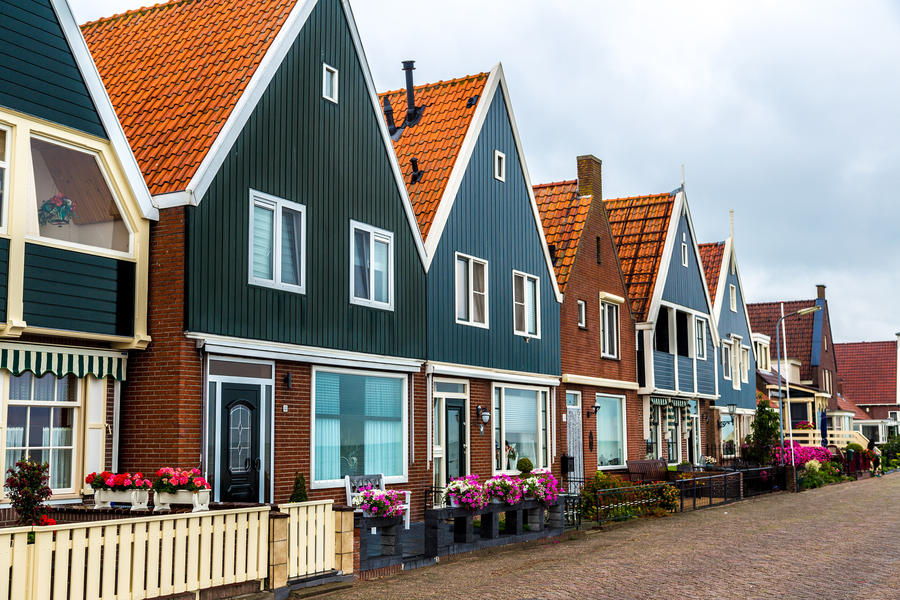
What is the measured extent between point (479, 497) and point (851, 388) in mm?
66477

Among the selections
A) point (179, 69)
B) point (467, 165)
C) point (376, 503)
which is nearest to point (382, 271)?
point (467, 165)

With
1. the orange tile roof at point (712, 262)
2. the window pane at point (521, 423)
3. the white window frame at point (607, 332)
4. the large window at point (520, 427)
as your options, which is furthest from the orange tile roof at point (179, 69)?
the orange tile roof at point (712, 262)

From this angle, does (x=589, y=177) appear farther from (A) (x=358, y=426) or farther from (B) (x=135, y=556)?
(B) (x=135, y=556)

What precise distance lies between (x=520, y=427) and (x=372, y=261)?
7235mm

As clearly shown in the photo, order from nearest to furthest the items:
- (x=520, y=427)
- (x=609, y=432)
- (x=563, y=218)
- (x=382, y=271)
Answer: (x=382, y=271) < (x=520, y=427) < (x=563, y=218) < (x=609, y=432)

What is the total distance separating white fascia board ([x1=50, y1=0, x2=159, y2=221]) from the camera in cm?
1405

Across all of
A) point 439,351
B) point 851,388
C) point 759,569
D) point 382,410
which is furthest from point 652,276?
point 851,388

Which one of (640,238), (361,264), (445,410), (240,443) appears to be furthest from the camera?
(640,238)

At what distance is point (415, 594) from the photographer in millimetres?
12523

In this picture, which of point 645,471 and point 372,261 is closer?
point 372,261

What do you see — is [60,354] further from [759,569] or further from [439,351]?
[759,569]

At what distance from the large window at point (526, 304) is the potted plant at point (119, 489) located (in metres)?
12.5

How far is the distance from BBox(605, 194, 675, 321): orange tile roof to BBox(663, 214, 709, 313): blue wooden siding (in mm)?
734

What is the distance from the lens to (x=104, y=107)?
14492 millimetres
